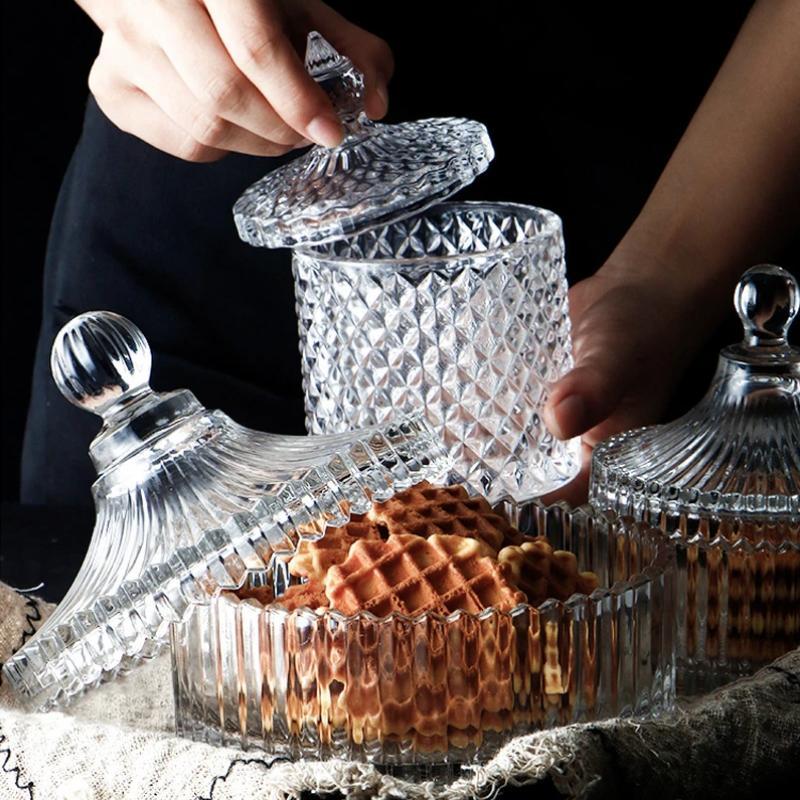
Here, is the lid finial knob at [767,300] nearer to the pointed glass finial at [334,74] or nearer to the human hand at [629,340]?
the human hand at [629,340]

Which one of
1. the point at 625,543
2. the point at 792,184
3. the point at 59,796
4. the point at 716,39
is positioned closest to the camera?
the point at 59,796

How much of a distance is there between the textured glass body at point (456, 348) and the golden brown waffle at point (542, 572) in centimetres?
16

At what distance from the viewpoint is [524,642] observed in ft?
1.91

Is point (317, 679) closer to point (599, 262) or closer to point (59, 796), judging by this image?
point (59, 796)

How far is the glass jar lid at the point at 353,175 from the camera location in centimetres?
75

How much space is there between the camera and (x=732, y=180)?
3.52 feet

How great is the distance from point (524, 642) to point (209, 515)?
0.14m

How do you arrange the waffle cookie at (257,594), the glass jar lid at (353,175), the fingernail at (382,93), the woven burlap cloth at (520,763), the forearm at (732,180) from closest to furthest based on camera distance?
the woven burlap cloth at (520,763), the waffle cookie at (257,594), the glass jar lid at (353,175), the fingernail at (382,93), the forearm at (732,180)

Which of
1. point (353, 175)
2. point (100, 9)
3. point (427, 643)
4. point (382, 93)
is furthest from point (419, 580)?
point (100, 9)

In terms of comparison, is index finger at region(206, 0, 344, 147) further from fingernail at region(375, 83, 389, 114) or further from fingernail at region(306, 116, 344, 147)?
fingernail at region(375, 83, 389, 114)

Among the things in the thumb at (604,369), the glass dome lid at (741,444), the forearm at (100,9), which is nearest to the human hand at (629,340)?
the thumb at (604,369)

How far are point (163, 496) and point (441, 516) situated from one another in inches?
5.1

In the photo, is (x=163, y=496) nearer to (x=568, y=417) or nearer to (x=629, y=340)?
(x=568, y=417)

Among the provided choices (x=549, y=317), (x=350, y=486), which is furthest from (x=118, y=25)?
(x=350, y=486)
